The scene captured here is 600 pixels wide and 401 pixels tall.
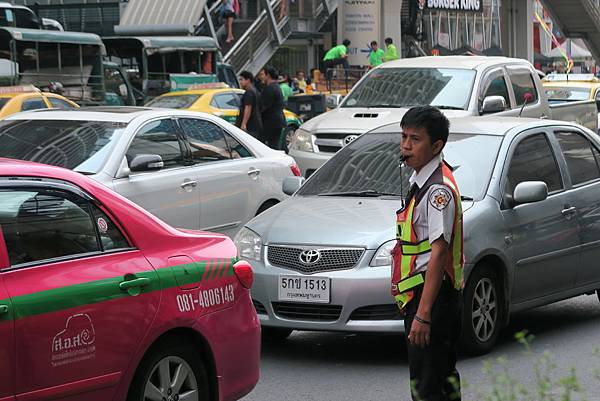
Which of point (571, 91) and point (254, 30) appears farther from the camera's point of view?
point (254, 30)

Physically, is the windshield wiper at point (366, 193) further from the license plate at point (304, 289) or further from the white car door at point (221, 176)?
the white car door at point (221, 176)

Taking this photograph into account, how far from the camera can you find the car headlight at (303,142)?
626 inches

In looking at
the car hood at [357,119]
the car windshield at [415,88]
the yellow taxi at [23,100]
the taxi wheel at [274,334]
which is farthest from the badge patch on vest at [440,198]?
the yellow taxi at [23,100]

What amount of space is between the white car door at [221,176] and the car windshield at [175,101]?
476 inches

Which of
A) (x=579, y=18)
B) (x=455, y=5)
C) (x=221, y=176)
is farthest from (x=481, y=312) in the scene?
(x=455, y=5)

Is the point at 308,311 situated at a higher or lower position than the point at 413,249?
lower

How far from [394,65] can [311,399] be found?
32.8ft

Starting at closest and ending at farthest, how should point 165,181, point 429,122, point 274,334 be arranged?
point 429,122, point 274,334, point 165,181

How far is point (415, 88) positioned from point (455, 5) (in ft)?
131

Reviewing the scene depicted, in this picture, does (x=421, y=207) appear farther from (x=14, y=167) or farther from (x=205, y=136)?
(x=205, y=136)

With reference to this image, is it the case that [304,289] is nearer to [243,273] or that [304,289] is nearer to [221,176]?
[243,273]

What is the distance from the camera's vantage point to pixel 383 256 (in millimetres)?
7922

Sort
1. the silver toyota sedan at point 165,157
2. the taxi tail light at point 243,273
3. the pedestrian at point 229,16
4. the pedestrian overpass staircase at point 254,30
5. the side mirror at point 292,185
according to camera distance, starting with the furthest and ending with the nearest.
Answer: the pedestrian at point 229,16, the pedestrian overpass staircase at point 254,30, the silver toyota sedan at point 165,157, the side mirror at point 292,185, the taxi tail light at point 243,273

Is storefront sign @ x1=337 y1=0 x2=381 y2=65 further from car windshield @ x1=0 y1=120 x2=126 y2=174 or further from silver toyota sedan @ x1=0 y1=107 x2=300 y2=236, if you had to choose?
car windshield @ x1=0 y1=120 x2=126 y2=174
